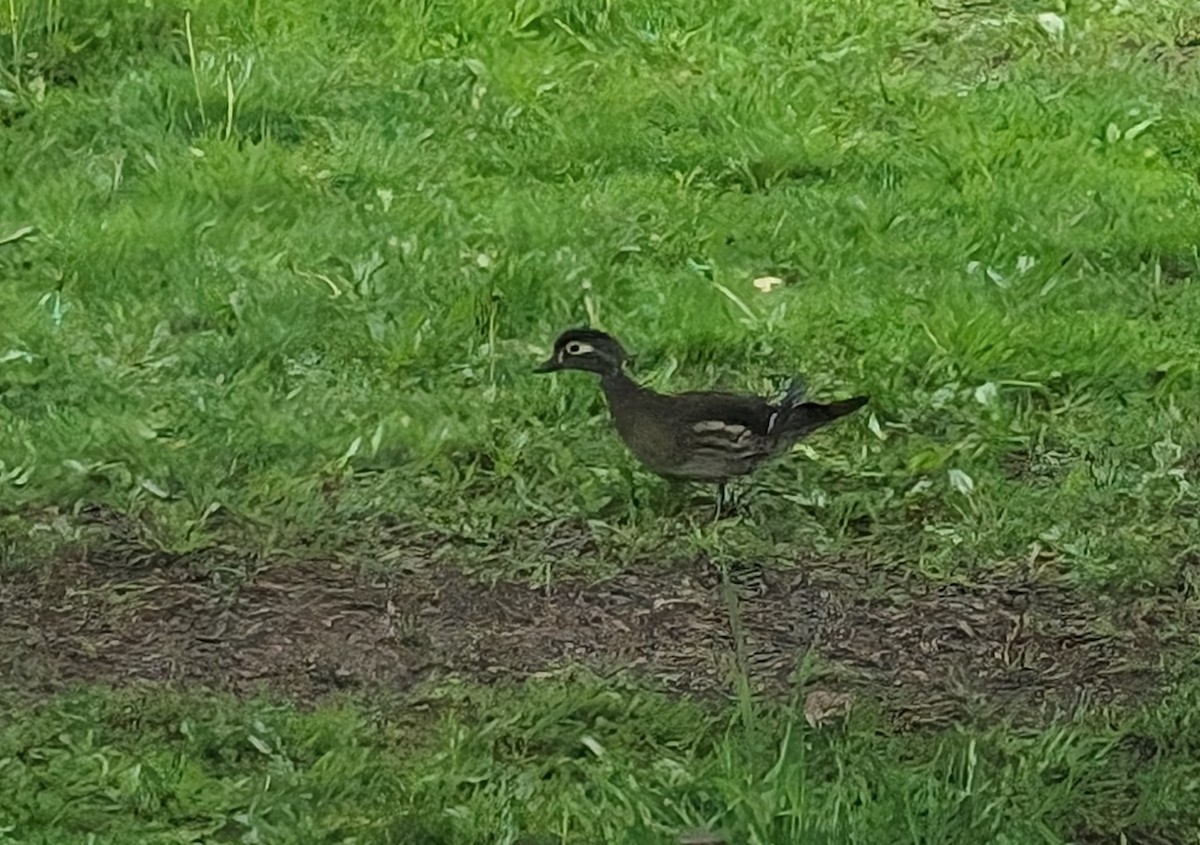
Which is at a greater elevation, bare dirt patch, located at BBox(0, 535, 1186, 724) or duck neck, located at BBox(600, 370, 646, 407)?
duck neck, located at BBox(600, 370, 646, 407)

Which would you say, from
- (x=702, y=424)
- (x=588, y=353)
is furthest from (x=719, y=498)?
(x=588, y=353)

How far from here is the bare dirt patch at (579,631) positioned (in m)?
1.83

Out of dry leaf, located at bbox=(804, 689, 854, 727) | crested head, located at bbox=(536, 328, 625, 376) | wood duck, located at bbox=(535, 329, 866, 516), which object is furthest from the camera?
crested head, located at bbox=(536, 328, 625, 376)

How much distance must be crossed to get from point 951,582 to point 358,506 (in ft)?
1.75

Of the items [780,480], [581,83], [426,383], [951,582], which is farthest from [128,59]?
[951,582]

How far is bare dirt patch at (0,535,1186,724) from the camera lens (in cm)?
183

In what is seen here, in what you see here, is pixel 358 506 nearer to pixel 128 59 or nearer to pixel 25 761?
pixel 25 761

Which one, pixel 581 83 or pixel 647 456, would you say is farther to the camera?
pixel 581 83

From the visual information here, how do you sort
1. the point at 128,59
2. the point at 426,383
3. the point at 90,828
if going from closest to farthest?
the point at 90,828
the point at 426,383
the point at 128,59

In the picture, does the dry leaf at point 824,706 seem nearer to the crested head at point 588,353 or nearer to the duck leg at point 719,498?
the duck leg at point 719,498

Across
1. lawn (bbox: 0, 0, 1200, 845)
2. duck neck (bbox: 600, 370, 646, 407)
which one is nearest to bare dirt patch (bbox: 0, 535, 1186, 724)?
lawn (bbox: 0, 0, 1200, 845)

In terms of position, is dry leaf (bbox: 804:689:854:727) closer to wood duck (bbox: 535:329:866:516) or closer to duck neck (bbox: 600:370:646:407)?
wood duck (bbox: 535:329:866:516)

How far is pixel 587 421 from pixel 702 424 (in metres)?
0.18

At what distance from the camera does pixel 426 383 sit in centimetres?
222
